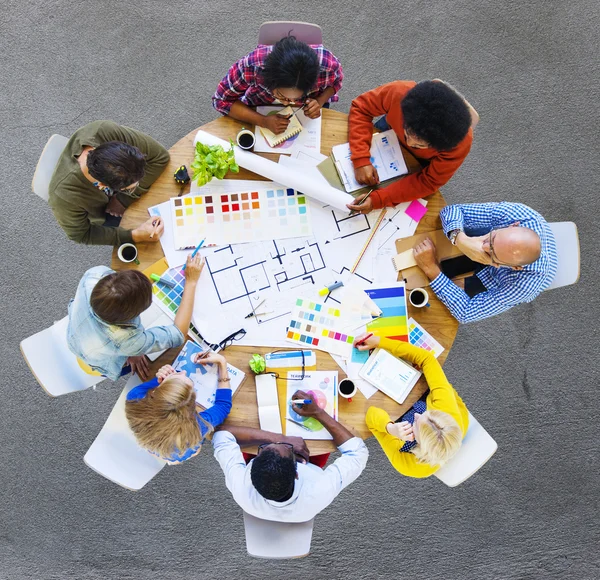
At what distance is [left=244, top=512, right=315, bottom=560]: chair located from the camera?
2.02m

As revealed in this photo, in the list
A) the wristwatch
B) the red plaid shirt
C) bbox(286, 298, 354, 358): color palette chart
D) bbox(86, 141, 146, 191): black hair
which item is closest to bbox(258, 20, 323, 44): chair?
the red plaid shirt

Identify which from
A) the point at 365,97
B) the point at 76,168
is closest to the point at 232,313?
the point at 76,168

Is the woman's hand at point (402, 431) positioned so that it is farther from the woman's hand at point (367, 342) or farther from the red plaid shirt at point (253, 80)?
the red plaid shirt at point (253, 80)

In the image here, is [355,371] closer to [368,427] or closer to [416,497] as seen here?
[368,427]

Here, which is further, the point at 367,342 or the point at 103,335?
the point at 367,342

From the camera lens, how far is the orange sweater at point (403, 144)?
81.2 inches

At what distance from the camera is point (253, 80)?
2.17 m

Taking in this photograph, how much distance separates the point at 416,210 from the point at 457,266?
30cm

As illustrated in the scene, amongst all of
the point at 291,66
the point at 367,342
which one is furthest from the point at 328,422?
the point at 291,66

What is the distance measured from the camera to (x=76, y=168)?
2.02 meters

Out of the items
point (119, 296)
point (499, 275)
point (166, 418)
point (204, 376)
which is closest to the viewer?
point (119, 296)

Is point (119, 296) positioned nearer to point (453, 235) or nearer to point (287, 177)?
point (287, 177)

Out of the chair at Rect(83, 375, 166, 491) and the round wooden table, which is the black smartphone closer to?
the round wooden table

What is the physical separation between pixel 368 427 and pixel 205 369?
693 millimetres
